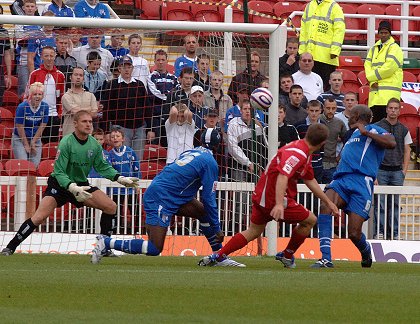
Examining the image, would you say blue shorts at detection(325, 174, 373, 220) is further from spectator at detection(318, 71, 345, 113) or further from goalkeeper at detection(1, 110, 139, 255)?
spectator at detection(318, 71, 345, 113)

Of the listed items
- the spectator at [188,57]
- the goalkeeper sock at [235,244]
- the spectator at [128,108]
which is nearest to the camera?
the goalkeeper sock at [235,244]

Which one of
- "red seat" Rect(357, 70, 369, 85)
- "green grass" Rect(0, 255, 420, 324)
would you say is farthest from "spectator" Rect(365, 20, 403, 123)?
"green grass" Rect(0, 255, 420, 324)

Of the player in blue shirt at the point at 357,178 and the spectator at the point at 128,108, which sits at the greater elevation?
the spectator at the point at 128,108

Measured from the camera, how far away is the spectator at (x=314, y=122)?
17.6 m

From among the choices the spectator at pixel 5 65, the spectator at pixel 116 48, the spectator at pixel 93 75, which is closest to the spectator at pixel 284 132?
the spectator at pixel 116 48

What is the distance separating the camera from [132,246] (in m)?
12.7

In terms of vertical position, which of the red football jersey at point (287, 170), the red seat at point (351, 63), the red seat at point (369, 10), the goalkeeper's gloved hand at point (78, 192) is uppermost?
the red seat at point (369, 10)

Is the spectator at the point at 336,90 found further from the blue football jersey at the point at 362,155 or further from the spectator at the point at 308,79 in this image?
the blue football jersey at the point at 362,155

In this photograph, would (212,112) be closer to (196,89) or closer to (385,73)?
(196,89)

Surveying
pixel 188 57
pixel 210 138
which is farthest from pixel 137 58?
pixel 210 138

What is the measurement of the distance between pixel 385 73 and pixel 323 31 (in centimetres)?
138

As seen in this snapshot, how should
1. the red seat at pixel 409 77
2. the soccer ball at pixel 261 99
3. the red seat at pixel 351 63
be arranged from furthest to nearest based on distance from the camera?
the red seat at pixel 351 63 → the red seat at pixel 409 77 → the soccer ball at pixel 261 99

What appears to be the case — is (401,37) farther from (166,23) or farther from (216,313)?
(216,313)

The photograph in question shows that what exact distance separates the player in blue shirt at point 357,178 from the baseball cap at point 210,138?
3.19 metres
